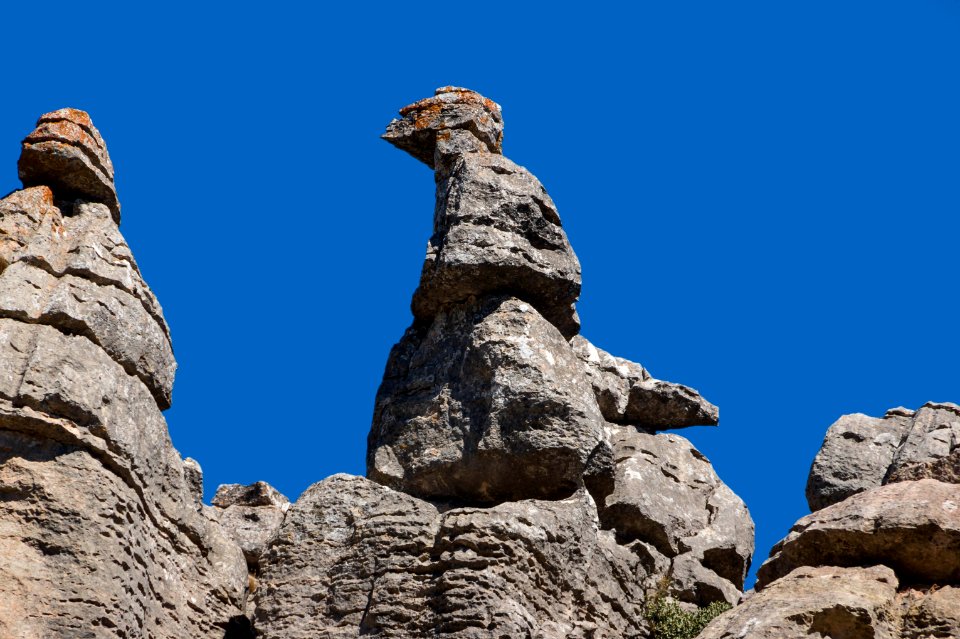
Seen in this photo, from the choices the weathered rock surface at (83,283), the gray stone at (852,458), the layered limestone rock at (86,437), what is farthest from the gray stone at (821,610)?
the gray stone at (852,458)

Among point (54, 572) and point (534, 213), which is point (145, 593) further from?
point (534, 213)

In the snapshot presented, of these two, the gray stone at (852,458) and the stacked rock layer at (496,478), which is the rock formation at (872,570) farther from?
the gray stone at (852,458)

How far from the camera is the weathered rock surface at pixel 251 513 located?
2461 cm

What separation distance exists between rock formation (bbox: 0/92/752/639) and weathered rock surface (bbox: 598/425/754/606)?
1.9 inches

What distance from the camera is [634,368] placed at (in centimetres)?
3069

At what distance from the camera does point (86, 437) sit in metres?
20.3

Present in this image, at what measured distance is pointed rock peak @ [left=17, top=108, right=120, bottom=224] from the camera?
920 inches

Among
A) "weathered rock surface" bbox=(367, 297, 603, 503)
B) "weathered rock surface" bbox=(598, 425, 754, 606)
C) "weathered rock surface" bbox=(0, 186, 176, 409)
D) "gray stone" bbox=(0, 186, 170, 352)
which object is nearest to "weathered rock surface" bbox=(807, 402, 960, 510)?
"weathered rock surface" bbox=(598, 425, 754, 606)

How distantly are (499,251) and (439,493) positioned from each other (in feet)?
12.7

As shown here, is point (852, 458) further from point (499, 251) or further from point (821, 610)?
point (821, 610)

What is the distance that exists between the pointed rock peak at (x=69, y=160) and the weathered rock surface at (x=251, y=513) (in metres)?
4.67

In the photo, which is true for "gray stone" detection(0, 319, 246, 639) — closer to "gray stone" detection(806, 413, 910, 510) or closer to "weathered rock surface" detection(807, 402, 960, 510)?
"weathered rock surface" detection(807, 402, 960, 510)

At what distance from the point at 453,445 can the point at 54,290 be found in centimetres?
618

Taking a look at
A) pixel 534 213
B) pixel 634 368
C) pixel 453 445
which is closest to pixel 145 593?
pixel 453 445
